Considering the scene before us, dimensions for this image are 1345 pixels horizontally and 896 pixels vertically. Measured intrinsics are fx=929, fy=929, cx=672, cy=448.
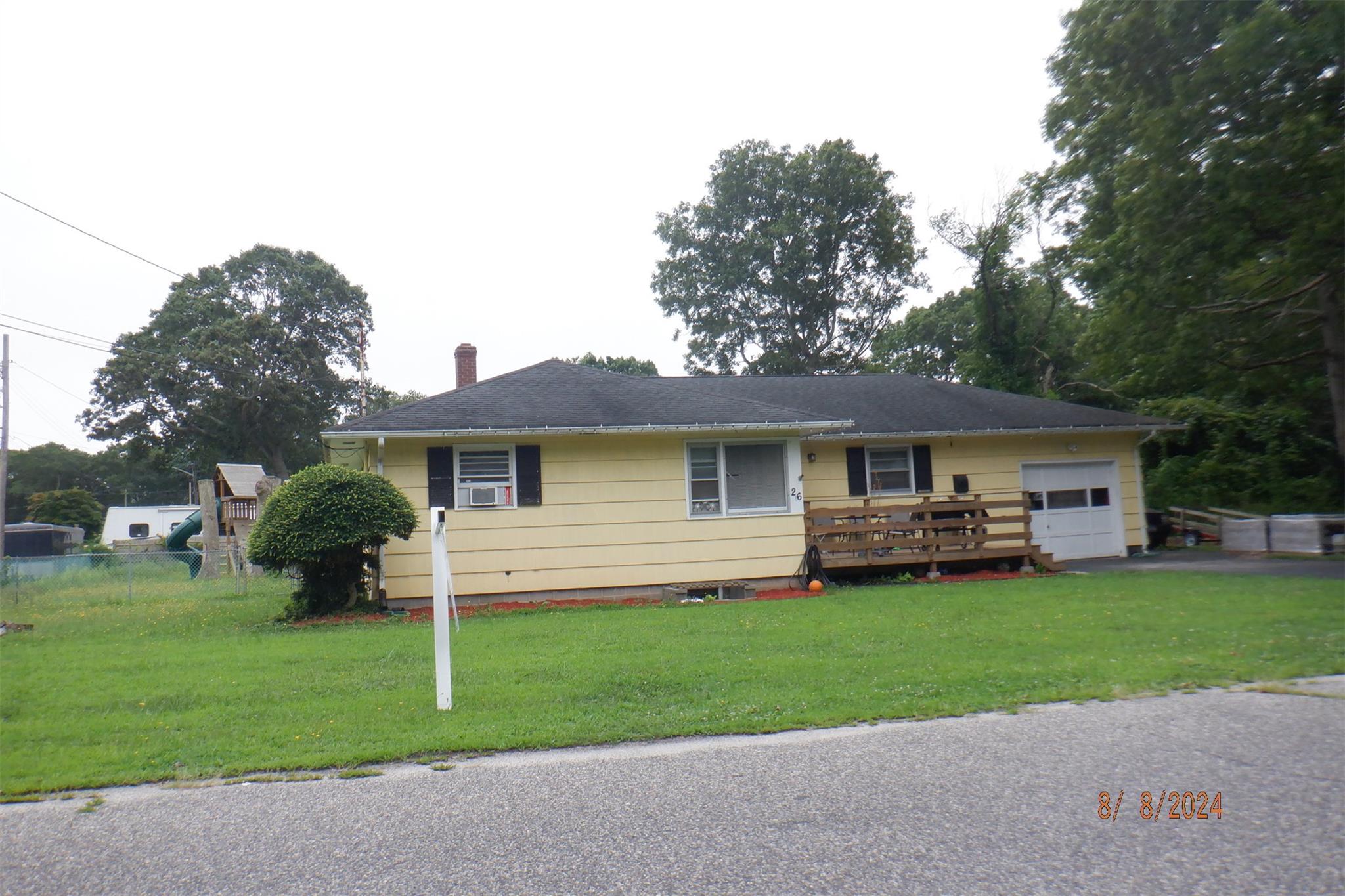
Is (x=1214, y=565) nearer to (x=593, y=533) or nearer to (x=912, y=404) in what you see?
(x=912, y=404)

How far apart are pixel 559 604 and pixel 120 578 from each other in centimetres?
1156

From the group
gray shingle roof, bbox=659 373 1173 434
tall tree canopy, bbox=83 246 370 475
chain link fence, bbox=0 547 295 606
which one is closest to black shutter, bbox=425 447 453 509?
chain link fence, bbox=0 547 295 606

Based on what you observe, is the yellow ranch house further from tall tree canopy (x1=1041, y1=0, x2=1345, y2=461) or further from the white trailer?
the white trailer

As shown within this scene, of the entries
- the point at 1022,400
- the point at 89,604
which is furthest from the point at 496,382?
the point at 1022,400

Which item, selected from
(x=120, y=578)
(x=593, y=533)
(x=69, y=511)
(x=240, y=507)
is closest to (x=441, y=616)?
(x=593, y=533)

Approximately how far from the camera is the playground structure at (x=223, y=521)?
22.9m

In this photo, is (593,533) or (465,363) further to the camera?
(465,363)

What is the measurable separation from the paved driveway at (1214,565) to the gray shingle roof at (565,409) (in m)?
6.30

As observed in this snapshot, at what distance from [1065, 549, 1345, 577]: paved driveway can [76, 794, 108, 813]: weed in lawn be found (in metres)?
15.2

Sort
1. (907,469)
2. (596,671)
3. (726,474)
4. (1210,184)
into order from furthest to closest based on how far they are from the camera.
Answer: (907,469)
(726,474)
(1210,184)
(596,671)

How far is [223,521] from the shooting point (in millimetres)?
30406

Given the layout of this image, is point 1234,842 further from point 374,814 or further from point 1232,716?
point 374,814

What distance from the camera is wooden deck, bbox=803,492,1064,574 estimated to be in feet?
52.7
